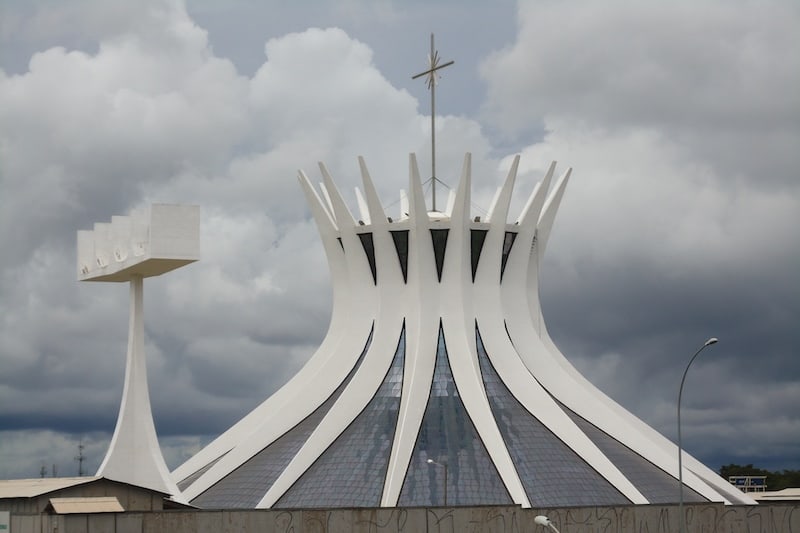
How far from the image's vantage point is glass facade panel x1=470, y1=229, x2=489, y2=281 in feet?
187

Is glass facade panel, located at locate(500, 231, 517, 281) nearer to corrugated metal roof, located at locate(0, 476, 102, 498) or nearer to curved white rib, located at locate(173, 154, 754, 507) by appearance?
curved white rib, located at locate(173, 154, 754, 507)

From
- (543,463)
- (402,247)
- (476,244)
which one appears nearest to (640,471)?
(543,463)

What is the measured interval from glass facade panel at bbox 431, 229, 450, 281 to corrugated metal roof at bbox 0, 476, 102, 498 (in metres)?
19.9

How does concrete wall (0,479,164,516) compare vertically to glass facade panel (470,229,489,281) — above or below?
below

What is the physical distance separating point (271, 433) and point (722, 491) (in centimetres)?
1920

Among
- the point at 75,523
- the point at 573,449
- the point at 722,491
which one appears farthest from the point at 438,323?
the point at 75,523

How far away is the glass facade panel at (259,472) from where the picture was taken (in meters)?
51.8

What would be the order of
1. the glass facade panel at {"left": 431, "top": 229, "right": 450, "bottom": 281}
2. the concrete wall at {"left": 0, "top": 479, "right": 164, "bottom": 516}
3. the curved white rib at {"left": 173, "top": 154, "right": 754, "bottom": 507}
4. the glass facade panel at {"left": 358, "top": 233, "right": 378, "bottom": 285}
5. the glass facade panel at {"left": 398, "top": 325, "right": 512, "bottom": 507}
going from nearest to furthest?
the concrete wall at {"left": 0, "top": 479, "right": 164, "bottom": 516}, the glass facade panel at {"left": 398, "top": 325, "right": 512, "bottom": 507}, the curved white rib at {"left": 173, "top": 154, "right": 754, "bottom": 507}, the glass facade panel at {"left": 431, "top": 229, "right": 450, "bottom": 281}, the glass facade panel at {"left": 358, "top": 233, "right": 378, "bottom": 285}

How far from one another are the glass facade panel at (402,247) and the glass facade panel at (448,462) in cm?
487

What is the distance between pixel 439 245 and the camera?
5697cm

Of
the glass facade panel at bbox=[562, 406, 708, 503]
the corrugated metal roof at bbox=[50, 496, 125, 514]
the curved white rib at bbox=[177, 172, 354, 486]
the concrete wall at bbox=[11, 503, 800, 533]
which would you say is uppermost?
the curved white rib at bbox=[177, 172, 354, 486]

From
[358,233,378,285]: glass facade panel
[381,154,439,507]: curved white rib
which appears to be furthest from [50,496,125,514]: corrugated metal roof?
[358,233,378,285]: glass facade panel

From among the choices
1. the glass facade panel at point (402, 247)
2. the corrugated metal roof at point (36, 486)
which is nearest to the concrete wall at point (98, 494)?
the corrugated metal roof at point (36, 486)

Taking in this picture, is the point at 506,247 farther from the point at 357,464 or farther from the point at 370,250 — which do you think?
the point at 357,464
